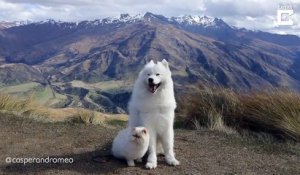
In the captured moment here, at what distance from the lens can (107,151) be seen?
7.62 meters

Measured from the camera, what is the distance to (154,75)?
21.4 ft

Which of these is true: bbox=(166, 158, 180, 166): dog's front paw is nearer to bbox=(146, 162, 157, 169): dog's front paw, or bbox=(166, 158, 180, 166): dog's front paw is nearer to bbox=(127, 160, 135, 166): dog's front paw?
bbox=(146, 162, 157, 169): dog's front paw

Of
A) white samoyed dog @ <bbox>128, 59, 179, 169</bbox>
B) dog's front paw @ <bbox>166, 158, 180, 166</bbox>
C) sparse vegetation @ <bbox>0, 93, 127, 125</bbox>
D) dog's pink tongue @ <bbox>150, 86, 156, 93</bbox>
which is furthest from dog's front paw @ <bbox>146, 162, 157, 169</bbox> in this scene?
sparse vegetation @ <bbox>0, 93, 127, 125</bbox>

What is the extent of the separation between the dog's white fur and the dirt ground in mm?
142

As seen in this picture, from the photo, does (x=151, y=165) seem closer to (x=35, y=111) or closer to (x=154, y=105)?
(x=154, y=105)

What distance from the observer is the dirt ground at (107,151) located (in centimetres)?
661

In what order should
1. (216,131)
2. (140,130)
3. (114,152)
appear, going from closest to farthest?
(140,130) → (114,152) → (216,131)

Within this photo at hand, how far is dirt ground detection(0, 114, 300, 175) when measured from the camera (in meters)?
6.61

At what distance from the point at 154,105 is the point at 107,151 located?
1.45 meters

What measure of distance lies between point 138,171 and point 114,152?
723mm

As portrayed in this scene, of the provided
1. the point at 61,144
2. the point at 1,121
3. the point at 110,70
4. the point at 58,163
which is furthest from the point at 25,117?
the point at 110,70

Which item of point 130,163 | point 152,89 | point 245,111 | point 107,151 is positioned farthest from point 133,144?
point 245,111

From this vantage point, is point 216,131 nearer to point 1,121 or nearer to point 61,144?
point 61,144

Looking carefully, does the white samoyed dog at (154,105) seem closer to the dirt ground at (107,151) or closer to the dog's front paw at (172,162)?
the dog's front paw at (172,162)
